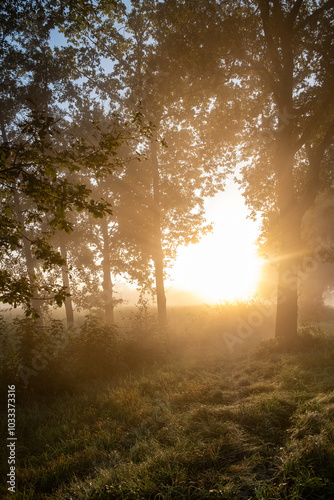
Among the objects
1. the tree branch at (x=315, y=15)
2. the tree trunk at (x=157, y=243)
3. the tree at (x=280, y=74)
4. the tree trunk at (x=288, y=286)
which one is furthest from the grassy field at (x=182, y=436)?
the tree branch at (x=315, y=15)

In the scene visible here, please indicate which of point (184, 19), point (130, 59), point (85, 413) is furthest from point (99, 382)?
point (130, 59)

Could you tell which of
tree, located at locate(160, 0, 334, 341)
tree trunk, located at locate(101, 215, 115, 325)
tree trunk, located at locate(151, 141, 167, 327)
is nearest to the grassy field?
tree, located at locate(160, 0, 334, 341)

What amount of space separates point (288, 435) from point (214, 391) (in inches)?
114

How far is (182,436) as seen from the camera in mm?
4938

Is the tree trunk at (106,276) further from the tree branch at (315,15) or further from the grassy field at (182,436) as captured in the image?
the tree branch at (315,15)

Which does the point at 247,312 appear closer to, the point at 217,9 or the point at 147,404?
the point at 147,404

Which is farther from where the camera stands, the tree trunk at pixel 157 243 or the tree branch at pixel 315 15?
the tree trunk at pixel 157 243

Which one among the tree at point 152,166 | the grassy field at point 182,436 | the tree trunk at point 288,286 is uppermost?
the tree at point 152,166

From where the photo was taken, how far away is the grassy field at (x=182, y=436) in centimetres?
353

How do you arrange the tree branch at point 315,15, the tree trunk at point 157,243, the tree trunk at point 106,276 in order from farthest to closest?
the tree trunk at point 106,276 < the tree trunk at point 157,243 < the tree branch at point 315,15

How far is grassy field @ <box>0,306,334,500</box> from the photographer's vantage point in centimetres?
353

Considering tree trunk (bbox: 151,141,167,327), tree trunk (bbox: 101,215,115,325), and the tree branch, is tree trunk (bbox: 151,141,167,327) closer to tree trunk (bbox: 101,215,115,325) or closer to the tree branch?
tree trunk (bbox: 101,215,115,325)

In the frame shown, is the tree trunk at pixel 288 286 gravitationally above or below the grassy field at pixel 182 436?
above

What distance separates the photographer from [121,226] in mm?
19344
